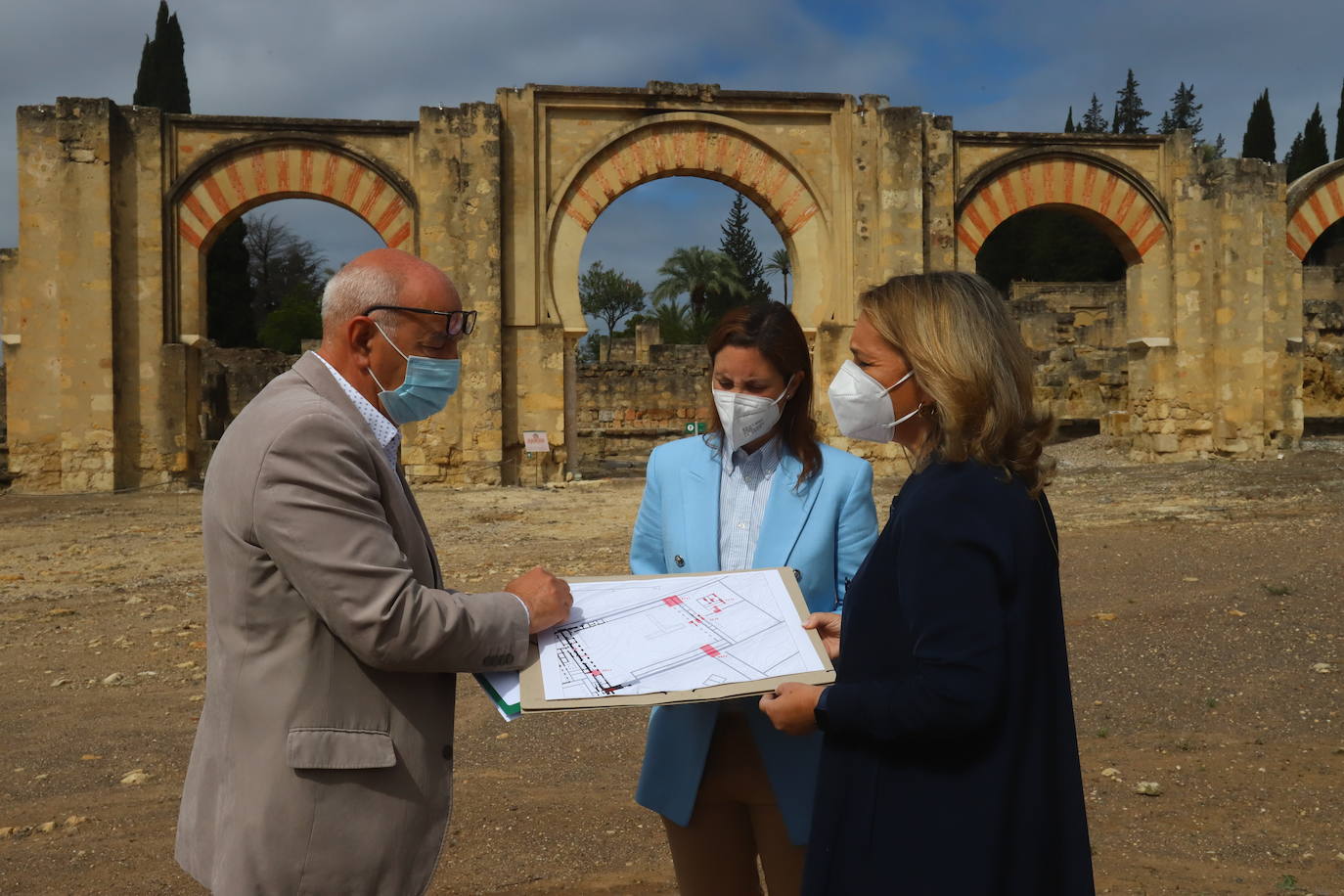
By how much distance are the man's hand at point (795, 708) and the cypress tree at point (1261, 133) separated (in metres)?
38.8

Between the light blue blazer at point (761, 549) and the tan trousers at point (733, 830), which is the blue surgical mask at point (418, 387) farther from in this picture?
the tan trousers at point (733, 830)

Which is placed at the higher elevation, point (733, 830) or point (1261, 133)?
point (1261, 133)

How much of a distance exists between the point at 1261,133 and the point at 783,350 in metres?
38.7

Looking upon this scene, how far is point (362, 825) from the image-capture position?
61.6 inches

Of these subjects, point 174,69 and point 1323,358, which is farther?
point 174,69

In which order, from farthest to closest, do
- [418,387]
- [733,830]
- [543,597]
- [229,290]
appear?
[229,290] → [733,830] → [418,387] → [543,597]

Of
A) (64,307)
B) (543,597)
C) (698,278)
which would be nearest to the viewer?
(543,597)

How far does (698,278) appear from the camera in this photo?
4053 cm

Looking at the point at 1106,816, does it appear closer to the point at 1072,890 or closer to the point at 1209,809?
the point at 1209,809

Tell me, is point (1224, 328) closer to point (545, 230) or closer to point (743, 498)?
point (545, 230)

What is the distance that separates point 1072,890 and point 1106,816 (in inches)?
80.7

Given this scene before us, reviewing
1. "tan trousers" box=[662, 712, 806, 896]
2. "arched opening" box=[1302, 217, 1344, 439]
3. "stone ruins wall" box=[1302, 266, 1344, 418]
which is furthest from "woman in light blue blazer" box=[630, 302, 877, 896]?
"stone ruins wall" box=[1302, 266, 1344, 418]

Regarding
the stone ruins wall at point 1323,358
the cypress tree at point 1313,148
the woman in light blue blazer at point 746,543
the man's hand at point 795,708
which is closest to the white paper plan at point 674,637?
the man's hand at point 795,708

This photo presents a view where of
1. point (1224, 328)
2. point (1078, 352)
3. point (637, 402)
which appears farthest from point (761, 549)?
point (637, 402)
